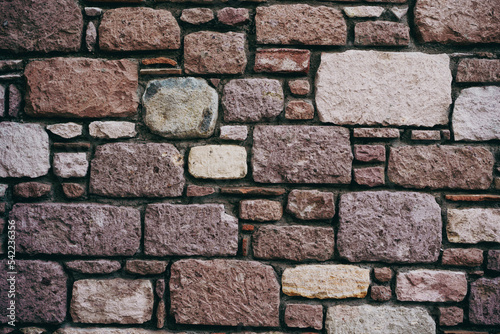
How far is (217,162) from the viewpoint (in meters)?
1.68

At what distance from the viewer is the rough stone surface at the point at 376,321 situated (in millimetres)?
1650

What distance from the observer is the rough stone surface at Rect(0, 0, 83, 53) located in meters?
1.72

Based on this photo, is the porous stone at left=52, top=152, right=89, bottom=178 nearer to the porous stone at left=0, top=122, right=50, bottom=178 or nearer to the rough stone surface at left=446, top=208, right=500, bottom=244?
the porous stone at left=0, top=122, right=50, bottom=178

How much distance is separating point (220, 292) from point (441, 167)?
4.45 feet

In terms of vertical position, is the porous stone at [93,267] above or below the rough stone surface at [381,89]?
below

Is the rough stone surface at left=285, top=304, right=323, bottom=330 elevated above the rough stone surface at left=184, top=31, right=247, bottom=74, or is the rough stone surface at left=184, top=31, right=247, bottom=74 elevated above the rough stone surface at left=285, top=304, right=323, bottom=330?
the rough stone surface at left=184, top=31, right=247, bottom=74

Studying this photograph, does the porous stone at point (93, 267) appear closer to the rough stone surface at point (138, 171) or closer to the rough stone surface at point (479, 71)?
the rough stone surface at point (138, 171)

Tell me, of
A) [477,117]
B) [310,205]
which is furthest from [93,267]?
[477,117]

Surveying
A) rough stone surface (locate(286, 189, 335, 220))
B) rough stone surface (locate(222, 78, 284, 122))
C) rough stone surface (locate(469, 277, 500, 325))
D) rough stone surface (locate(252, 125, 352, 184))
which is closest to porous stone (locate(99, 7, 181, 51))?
rough stone surface (locate(222, 78, 284, 122))

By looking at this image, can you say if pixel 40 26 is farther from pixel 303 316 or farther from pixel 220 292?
pixel 303 316

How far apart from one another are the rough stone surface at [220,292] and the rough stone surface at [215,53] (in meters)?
1.04

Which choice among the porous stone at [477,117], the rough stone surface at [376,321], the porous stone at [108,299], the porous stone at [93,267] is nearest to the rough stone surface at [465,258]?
the rough stone surface at [376,321]

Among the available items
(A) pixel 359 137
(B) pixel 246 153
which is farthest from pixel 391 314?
(B) pixel 246 153

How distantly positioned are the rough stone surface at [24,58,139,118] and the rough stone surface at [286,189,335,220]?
0.99 metres
